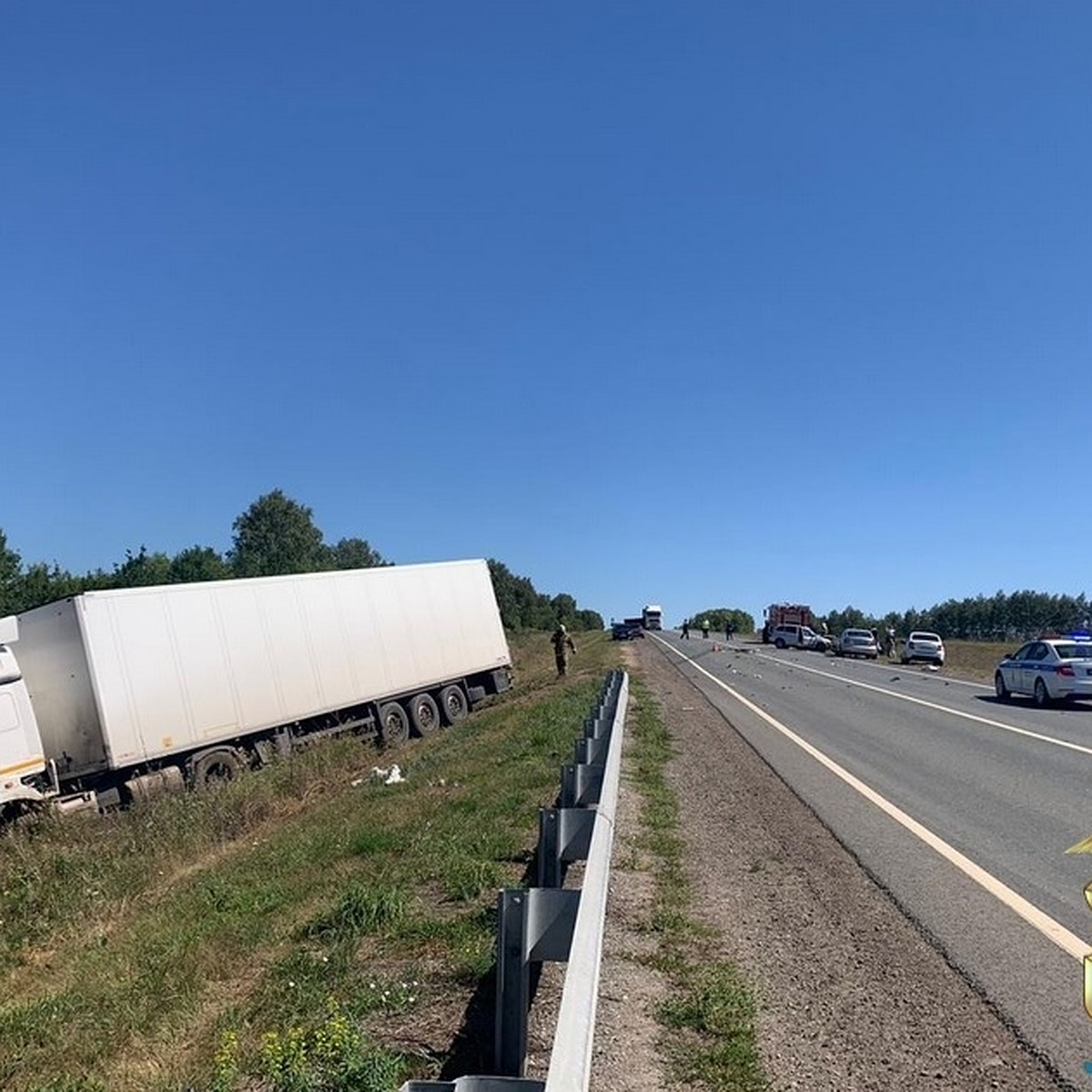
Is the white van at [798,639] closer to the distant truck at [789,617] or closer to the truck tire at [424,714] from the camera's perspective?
the distant truck at [789,617]

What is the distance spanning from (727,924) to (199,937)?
3.74m

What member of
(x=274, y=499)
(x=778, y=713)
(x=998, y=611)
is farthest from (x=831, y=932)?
(x=998, y=611)

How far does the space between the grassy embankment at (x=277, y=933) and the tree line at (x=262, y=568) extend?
20704 millimetres

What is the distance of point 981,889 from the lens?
6.69 meters

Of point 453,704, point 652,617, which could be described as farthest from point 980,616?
point 453,704

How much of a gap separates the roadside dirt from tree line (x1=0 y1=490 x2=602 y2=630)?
27.3m

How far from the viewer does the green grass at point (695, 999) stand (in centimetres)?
401

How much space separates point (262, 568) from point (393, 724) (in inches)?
3116

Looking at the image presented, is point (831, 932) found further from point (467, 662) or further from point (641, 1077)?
point (467, 662)

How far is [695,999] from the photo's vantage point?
4.74 metres

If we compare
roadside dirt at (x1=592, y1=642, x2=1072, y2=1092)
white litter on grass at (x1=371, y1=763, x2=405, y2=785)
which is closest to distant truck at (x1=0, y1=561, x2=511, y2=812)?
white litter on grass at (x1=371, y1=763, x2=405, y2=785)

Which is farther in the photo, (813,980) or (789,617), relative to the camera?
(789,617)

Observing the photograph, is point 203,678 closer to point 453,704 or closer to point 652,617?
point 453,704

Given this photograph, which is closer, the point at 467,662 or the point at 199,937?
the point at 199,937
